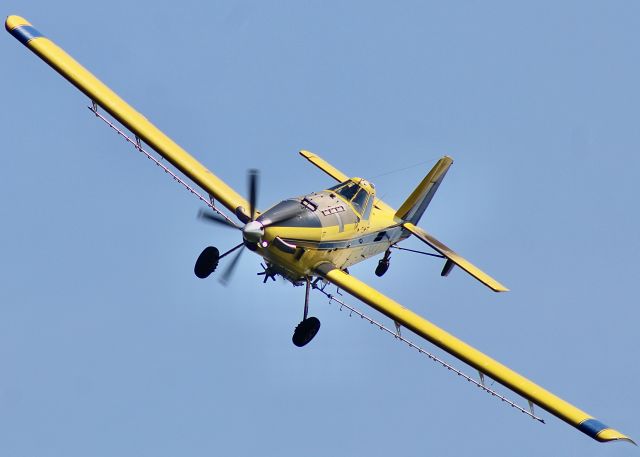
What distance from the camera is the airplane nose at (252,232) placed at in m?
53.4

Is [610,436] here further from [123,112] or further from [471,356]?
[123,112]

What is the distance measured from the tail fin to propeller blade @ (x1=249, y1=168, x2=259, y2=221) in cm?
987

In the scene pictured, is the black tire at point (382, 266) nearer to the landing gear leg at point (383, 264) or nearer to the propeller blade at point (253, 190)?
the landing gear leg at point (383, 264)

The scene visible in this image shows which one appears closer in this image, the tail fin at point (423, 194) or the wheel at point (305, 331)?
the wheel at point (305, 331)

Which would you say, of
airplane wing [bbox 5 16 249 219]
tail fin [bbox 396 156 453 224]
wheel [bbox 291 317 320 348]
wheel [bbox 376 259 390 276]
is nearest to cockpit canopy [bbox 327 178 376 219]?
airplane wing [bbox 5 16 249 219]

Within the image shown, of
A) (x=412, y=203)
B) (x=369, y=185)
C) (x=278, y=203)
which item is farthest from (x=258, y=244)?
(x=412, y=203)

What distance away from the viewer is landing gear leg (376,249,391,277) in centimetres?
6388

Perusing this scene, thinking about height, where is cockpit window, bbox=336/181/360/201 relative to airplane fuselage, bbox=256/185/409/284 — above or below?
above

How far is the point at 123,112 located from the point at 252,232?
946 centimetres

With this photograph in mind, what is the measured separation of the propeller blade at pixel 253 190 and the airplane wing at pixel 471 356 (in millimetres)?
3467

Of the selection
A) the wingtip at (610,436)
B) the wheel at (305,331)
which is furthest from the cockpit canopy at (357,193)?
the wingtip at (610,436)

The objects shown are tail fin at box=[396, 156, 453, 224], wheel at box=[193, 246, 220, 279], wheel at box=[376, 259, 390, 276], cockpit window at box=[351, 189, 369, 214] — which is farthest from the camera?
wheel at box=[376, 259, 390, 276]

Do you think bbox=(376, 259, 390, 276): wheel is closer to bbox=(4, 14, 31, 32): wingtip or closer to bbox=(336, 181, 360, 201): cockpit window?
bbox=(336, 181, 360, 201): cockpit window

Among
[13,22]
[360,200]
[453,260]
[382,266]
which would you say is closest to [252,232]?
[360,200]
